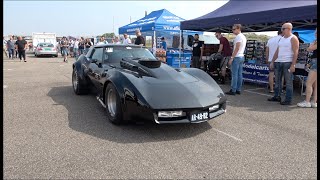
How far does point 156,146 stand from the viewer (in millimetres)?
3625

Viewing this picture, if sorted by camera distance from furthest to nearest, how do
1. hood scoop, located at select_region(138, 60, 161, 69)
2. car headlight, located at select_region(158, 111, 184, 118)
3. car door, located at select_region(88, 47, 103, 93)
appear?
car door, located at select_region(88, 47, 103, 93), hood scoop, located at select_region(138, 60, 161, 69), car headlight, located at select_region(158, 111, 184, 118)

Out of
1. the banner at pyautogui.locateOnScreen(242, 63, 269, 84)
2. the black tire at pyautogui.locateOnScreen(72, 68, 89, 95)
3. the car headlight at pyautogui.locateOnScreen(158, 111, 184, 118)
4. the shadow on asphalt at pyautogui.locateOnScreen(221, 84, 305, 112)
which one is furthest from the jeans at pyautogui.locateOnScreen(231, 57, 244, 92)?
the car headlight at pyautogui.locateOnScreen(158, 111, 184, 118)

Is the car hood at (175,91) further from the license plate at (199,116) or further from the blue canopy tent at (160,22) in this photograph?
the blue canopy tent at (160,22)

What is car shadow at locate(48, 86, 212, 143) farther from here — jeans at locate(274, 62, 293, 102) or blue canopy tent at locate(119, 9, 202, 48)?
blue canopy tent at locate(119, 9, 202, 48)

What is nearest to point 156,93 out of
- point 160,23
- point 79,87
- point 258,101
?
point 79,87

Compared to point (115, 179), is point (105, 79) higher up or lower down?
higher up

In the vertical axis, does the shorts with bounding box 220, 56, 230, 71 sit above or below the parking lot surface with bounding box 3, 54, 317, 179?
above

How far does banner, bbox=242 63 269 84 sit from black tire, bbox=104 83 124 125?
17.2 ft

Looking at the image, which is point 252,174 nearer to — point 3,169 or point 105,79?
point 3,169

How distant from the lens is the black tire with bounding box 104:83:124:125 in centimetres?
429

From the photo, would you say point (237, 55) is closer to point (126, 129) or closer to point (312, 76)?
point (312, 76)

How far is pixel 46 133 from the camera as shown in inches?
162

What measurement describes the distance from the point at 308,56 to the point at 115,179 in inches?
260

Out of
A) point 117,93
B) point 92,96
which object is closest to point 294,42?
point 117,93
